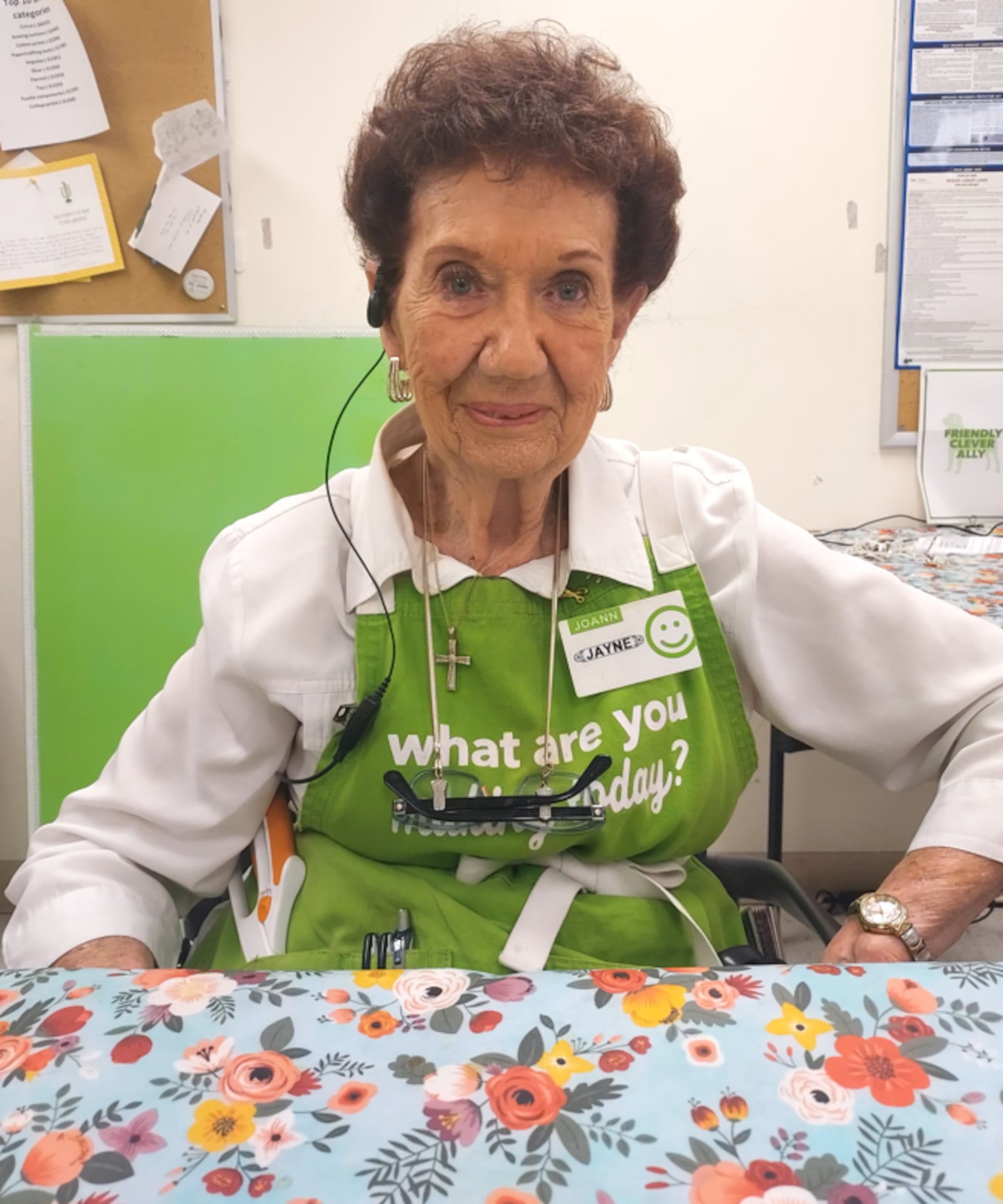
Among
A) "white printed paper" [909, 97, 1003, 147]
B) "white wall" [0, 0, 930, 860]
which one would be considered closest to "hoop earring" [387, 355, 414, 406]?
"white wall" [0, 0, 930, 860]

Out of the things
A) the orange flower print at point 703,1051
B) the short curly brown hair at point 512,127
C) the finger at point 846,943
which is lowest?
the finger at point 846,943

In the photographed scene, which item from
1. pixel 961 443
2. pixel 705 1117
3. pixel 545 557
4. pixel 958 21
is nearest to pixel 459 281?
pixel 545 557

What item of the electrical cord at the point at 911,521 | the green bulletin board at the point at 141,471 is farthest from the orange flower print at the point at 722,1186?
the electrical cord at the point at 911,521

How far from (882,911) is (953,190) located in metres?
1.88

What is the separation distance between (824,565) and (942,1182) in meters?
0.66

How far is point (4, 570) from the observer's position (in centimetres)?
221

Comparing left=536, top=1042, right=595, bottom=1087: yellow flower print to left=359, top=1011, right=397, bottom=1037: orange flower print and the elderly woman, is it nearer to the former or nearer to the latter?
left=359, top=1011, right=397, bottom=1037: orange flower print

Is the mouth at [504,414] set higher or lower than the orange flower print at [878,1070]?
higher

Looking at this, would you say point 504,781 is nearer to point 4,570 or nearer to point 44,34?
point 4,570

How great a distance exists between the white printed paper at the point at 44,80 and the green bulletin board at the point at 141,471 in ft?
1.52

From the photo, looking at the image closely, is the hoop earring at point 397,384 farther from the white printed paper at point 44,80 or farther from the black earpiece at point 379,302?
the white printed paper at point 44,80

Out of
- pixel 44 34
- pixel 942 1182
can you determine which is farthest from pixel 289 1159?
pixel 44 34

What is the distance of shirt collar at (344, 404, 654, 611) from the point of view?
932mm

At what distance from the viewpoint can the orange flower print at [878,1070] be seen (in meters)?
0.43
